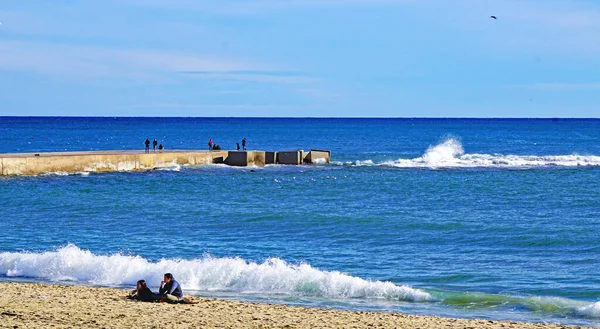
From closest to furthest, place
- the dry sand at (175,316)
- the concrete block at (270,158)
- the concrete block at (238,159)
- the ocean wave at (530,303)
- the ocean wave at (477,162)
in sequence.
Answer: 1. the dry sand at (175,316)
2. the ocean wave at (530,303)
3. the concrete block at (238,159)
4. the concrete block at (270,158)
5. the ocean wave at (477,162)

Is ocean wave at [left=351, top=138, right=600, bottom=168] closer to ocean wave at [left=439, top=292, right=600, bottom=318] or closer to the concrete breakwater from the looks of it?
the concrete breakwater

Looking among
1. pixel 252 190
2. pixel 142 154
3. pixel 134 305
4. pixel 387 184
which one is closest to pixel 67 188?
pixel 252 190

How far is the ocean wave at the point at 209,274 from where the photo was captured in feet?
65.1

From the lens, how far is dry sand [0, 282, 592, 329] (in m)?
15.2

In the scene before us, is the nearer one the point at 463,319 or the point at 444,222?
the point at 463,319

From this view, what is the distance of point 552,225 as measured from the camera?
2997 centimetres

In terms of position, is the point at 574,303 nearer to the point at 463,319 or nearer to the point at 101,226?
the point at 463,319

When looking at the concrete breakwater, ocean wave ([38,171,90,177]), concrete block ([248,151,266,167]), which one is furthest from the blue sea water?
concrete block ([248,151,266,167])

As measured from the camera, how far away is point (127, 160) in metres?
52.2

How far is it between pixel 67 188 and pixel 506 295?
87.9 ft

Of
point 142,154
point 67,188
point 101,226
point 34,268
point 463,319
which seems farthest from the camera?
point 142,154

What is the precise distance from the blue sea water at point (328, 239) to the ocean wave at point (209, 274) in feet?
0.14

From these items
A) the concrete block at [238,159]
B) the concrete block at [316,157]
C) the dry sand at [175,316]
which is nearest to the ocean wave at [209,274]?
the dry sand at [175,316]

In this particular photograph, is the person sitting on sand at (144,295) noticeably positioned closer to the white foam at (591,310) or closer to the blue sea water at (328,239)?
the blue sea water at (328,239)
